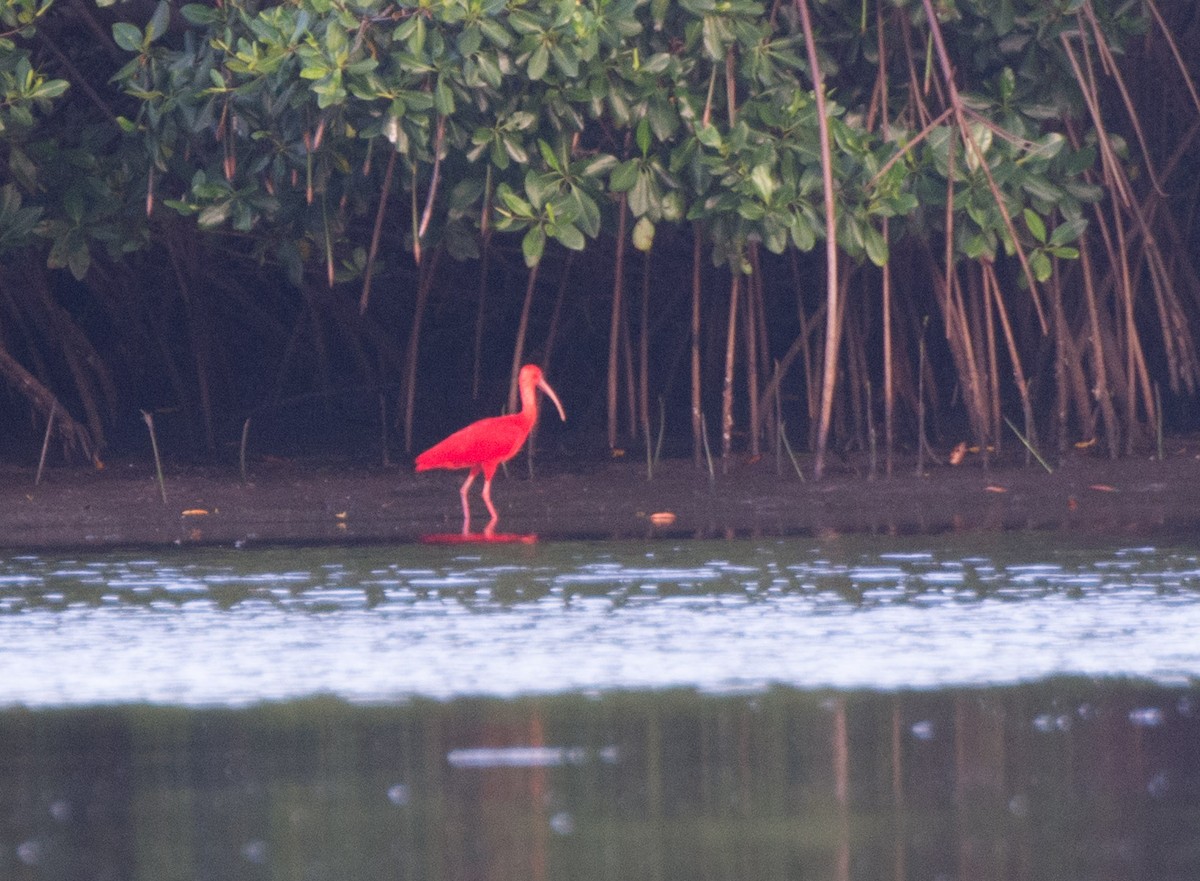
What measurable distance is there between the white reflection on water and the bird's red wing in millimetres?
1599

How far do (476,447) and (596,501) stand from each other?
1.84ft

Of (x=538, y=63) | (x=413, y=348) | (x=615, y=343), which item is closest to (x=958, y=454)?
(x=615, y=343)

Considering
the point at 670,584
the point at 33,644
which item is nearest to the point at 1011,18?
the point at 670,584

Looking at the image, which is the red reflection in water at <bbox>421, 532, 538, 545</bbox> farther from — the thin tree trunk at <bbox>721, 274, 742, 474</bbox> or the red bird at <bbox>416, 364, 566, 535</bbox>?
the thin tree trunk at <bbox>721, 274, 742, 474</bbox>

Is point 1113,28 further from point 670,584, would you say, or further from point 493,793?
point 493,793

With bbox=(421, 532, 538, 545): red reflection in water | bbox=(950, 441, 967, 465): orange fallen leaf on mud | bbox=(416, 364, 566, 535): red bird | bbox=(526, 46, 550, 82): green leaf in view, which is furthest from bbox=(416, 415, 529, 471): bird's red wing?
bbox=(950, 441, 967, 465): orange fallen leaf on mud

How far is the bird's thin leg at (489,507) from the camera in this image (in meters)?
8.98

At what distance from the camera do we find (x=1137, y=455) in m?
10.7

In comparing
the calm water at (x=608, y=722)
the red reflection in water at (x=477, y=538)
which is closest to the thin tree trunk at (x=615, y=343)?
the red reflection in water at (x=477, y=538)

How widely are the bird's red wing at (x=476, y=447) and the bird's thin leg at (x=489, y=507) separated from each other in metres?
0.11

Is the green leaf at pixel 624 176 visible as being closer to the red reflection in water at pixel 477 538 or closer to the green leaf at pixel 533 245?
the green leaf at pixel 533 245

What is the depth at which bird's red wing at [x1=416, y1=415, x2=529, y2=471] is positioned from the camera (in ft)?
31.8

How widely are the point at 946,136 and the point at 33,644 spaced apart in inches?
192

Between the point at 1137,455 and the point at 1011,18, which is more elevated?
the point at 1011,18
